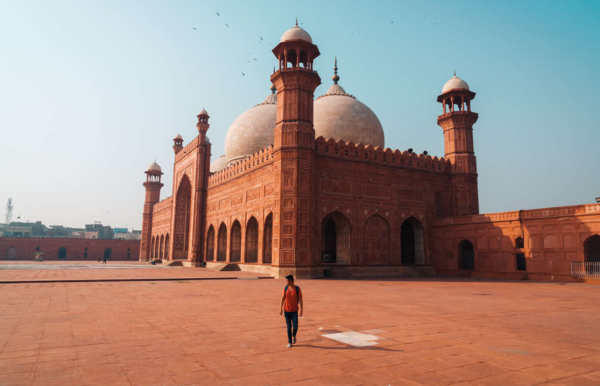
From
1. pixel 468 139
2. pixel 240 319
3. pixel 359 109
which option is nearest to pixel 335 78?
pixel 359 109

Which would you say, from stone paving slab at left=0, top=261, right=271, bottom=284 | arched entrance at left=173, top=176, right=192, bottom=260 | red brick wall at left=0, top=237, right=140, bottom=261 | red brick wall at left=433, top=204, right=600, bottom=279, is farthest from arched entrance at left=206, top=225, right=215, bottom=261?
red brick wall at left=0, top=237, right=140, bottom=261

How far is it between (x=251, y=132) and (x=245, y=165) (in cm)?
711

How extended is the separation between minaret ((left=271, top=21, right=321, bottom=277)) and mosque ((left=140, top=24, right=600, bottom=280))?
0.05 meters

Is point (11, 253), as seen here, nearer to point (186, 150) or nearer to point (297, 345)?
point (186, 150)

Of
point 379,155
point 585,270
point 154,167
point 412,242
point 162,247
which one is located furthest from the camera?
point 154,167

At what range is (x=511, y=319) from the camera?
7359 mm

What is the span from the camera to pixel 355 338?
5.60m

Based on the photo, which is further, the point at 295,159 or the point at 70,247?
the point at 70,247

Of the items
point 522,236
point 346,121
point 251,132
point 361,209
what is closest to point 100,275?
point 361,209

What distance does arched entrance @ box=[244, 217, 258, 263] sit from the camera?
24.4 metres

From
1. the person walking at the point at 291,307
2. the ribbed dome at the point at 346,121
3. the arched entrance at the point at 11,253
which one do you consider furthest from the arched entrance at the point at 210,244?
the arched entrance at the point at 11,253

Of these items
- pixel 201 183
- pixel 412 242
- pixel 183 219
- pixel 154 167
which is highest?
pixel 154 167

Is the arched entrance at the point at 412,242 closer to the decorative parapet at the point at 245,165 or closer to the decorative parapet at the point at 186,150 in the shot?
the decorative parapet at the point at 245,165

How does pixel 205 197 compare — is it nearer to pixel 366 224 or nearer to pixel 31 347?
pixel 366 224
